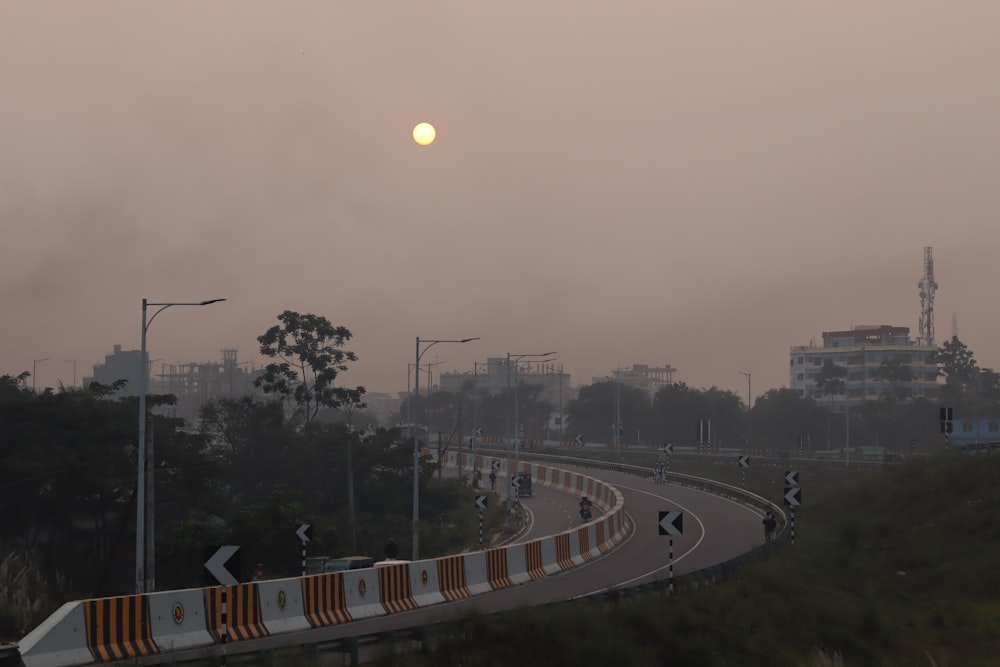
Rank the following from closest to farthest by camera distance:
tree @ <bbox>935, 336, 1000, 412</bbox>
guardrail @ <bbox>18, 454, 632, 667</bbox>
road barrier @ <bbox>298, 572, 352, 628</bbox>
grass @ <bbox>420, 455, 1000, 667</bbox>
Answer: guardrail @ <bbox>18, 454, 632, 667</bbox>, grass @ <bbox>420, 455, 1000, 667</bbox>, road barrier @ <bbox>298, 572, 352, 628</bbox>, tree @ <bbox>935, 336, 1000, 412</bbox>

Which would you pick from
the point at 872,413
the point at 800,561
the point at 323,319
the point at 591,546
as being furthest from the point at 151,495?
the point at 872,413

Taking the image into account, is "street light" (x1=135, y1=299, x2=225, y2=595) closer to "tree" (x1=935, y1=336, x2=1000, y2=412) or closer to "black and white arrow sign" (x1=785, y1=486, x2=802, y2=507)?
"black and white arrow sign" (x1=785, y1=486, x2=802, y2=507)

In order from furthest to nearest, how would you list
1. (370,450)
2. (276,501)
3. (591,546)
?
(370,450) < (276,501) < (591,546)

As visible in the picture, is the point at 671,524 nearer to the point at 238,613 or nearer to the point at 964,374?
the point at 238,613

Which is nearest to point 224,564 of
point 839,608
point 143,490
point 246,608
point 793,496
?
point 246,608

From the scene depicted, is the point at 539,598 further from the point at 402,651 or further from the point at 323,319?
the point at 323,319

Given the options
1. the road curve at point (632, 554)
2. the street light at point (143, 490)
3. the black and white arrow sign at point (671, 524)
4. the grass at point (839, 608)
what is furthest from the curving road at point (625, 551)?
the street light at point (143, 490)

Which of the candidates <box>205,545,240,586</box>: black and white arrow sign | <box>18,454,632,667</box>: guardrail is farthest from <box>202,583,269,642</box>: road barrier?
<box>205,545,240,586</box>: black and white arrow sign

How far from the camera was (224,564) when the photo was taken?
1914cm

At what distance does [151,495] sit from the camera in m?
35.4

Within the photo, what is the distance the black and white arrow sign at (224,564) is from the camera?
749 inches

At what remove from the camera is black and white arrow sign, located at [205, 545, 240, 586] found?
1902 cm

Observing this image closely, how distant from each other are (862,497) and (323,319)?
124 ft

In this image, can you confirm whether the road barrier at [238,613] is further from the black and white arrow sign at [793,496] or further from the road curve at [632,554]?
the black and white arrow sign at [793,496]
